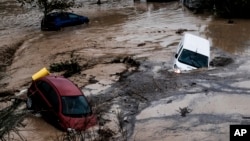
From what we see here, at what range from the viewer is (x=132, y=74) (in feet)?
62.0

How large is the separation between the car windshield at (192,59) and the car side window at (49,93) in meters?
6.72

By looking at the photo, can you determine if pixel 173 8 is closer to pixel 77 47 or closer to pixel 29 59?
pixel 77 47

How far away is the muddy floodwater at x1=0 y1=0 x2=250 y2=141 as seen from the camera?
531 inches

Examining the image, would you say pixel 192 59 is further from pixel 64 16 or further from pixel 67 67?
pixel 64 16

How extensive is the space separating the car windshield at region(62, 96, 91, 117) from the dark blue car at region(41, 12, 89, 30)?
1732 cm

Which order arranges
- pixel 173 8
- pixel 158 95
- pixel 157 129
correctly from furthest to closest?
pixel 173 8 → pixel 158 95 → pixel 157 129

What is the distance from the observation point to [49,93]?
13.9m

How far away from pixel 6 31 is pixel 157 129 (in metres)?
20.5

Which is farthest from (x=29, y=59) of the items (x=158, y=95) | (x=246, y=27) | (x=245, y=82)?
(x=246, y=27)

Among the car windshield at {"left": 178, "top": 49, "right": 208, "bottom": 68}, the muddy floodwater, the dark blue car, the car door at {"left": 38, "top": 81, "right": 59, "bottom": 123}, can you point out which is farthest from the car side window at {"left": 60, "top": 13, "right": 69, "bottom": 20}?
the car door at {"left": 38, "top": 81, "right": 59, "bottom": 123}

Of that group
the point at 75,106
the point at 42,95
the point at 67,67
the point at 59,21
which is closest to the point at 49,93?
the point at 42,95

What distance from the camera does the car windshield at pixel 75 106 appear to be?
43.5ft

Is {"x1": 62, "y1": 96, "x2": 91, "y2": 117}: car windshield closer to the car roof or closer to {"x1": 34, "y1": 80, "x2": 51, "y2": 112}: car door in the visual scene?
the car roof

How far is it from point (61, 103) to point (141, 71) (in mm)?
6592
